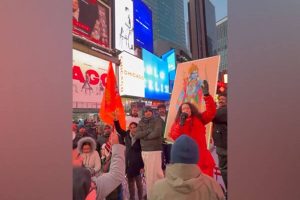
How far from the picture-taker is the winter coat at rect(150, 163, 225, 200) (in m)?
1.22

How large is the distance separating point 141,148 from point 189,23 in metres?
1.52

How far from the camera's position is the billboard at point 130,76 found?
450cm

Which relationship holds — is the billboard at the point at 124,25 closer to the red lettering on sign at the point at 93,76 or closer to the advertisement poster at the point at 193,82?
the red lettering on sign at the point at 93,76

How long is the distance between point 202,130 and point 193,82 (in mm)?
579

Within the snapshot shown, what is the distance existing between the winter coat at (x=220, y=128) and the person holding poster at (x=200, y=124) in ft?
0.18

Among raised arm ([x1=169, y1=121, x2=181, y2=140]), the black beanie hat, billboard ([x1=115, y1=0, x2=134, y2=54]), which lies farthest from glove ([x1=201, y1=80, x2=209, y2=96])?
billboard ([x1=115, y1=0, x2=134, y2=54])

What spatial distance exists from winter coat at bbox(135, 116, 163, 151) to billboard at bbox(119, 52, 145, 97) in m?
1.41

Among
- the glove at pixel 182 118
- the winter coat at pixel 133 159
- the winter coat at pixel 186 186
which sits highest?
the glove at pixel 182 118

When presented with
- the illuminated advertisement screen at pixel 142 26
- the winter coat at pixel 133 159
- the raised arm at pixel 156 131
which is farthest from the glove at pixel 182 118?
the illuminated advertisement screen at pixel 142 26

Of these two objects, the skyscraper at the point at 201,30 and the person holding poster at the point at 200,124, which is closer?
the person holding poster at the point at 200,124

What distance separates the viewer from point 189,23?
3.34 m

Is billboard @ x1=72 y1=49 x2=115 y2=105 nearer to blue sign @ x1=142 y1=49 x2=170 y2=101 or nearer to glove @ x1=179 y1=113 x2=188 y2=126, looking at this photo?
blue sign @ x1=142 y1=49 x2=170 y2=101

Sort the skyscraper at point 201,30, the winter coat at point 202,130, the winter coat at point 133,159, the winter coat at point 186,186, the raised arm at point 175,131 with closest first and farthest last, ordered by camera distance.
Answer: the winter coat at point 186,186 → the winter coat at point 202,130 → the raised arm at point 175,131 → the winter coat at point 133,159 → the skyscraper at point 201,30
